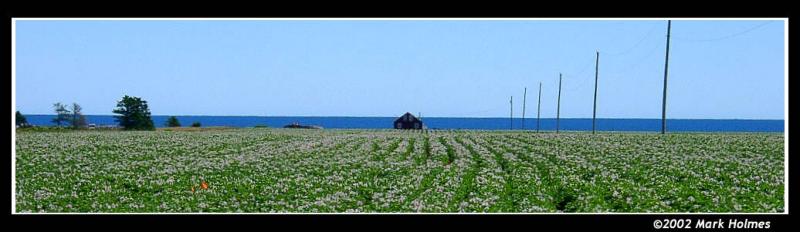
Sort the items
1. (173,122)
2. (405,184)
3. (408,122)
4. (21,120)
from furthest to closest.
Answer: (408,122), (173,122), (21,120), (405,184)

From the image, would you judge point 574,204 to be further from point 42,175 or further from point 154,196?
point 42,175

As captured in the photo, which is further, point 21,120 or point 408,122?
point 408,122

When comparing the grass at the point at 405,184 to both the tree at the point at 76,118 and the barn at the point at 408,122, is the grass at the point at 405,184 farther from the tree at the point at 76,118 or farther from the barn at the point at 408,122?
the barn at the point at 408,122

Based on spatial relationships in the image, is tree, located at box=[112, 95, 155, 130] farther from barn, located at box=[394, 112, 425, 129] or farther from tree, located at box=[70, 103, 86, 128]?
barn, located at box=[394, 112, 425, 129]

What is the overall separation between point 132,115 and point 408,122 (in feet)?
179

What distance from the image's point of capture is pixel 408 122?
126 meters

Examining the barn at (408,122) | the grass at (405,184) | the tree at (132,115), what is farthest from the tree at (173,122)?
the grass at (405,184)

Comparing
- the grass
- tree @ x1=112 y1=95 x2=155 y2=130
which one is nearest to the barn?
tree @ x1=112 y1=95 x2=155 y2=130

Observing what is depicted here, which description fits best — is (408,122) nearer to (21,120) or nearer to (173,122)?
(173,122)

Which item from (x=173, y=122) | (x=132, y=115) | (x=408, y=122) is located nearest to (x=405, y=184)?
(x=132, y=115)

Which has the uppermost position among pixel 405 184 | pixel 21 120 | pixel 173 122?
pixel 405 184

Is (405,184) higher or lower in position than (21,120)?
higher

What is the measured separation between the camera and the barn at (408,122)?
12588 centimetres
